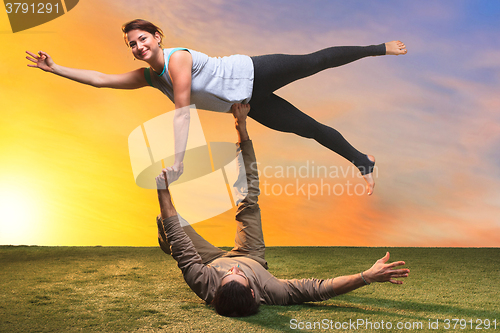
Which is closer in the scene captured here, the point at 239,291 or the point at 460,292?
the point at 239,291

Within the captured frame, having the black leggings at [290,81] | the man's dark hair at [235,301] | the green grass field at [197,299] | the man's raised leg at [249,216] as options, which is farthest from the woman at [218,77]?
the green grass field at [197,299]

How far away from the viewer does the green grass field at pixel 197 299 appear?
195 centimetres

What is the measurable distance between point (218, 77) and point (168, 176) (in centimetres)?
65

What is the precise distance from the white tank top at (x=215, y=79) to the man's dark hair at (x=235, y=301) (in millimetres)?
1084

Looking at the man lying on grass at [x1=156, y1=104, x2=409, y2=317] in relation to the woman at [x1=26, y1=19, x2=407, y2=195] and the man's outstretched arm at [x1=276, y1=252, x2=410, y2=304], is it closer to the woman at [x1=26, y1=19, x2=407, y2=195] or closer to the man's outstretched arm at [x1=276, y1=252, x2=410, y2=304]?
the man's outstretched arm at [x1=276, y1=252, x2=410, y2=304]

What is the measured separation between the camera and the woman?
203 centimetres

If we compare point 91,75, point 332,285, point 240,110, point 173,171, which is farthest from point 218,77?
point 332,285

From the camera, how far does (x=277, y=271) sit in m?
3.38

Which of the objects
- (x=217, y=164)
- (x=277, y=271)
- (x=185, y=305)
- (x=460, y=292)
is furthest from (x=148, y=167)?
(x=460, y=292)

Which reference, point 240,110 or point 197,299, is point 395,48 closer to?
point 240,110

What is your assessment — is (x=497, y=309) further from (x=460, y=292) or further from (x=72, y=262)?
(x=72, y=262)

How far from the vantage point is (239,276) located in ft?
6.98

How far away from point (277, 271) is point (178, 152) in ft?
6.02

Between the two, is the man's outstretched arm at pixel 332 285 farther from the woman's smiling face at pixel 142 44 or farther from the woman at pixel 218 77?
the woman's smiling face at pixel 142 44
